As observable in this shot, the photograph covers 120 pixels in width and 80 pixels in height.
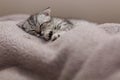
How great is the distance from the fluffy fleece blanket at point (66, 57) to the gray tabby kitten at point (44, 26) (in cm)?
25

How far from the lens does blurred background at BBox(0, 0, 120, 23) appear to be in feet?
5.23

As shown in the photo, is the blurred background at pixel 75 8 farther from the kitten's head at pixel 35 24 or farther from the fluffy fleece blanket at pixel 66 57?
the fluffy fleece blanket at pixel 66 57

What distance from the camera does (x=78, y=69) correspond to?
77 cm

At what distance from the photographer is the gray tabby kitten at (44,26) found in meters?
1.20

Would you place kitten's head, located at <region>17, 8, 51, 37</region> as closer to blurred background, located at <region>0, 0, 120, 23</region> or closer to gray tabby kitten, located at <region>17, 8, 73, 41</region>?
gray tabby kitten, located at <region>17, 8, 73, 41</region>

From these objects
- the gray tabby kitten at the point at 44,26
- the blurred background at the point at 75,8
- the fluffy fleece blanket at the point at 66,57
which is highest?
the fluffy fleece blanket at the point at 66,57

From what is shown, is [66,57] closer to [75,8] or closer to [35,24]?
[35,24]

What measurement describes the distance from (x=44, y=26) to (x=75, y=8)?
1.50 ft

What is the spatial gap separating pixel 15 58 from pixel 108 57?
37cm

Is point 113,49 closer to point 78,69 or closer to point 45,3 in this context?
point 78,69

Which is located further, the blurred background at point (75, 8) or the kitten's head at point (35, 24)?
the blurred background at point (75, 8)

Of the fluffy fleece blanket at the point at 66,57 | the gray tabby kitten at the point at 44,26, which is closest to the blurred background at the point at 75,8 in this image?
the gray tabby kitten at the point at 44,26

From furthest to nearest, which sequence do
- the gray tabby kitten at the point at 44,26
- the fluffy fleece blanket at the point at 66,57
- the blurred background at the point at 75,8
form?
the blurred background at the point at 75,8
the gray tabby kitten at the point at 44,26
the fluffy fleece blanket at the point at 66,57

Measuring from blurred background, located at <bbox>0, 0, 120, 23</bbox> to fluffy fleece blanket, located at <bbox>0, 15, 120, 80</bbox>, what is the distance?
723 millimetres
